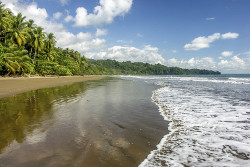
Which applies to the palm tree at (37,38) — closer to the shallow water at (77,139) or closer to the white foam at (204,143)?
the shallow water at (77,139)

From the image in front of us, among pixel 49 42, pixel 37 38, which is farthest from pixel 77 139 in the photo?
pixel 49 42

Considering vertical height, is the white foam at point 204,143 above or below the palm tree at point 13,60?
below

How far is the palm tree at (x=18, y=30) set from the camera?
32.7 metres

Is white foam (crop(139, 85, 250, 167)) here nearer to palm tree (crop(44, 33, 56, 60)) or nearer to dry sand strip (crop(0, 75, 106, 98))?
dry sand strip (crop(0, 75, 106, 98))

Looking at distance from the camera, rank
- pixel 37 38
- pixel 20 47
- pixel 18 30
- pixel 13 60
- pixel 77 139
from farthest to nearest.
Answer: pixel 37 38, pixel 20 47, pixel 18 30, pixel 13 60, pixel 77 139

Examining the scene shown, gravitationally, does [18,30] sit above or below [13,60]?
Answer: above

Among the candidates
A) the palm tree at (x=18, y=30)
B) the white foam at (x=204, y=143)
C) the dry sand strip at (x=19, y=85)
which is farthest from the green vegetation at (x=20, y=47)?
the white foam at (x=204, y=143)

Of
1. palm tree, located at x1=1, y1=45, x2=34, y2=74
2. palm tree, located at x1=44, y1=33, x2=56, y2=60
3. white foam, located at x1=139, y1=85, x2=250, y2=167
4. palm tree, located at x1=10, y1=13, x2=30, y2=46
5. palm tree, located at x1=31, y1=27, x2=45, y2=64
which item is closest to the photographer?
white foam, located at x1=139, y1=85, x2=250, y2=167

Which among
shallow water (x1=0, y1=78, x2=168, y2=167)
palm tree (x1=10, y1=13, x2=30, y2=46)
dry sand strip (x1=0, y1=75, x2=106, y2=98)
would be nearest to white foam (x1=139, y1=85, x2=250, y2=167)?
shallow water (x1=0, y1=78, x2=168, y2=167)

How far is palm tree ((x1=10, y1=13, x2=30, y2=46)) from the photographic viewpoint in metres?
32.7

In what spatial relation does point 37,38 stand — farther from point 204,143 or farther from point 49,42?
point 204,143

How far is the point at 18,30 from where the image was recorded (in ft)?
110

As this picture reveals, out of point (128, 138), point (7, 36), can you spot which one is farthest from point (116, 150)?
point (7, 36)

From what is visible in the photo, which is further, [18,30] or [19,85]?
[18,30]
